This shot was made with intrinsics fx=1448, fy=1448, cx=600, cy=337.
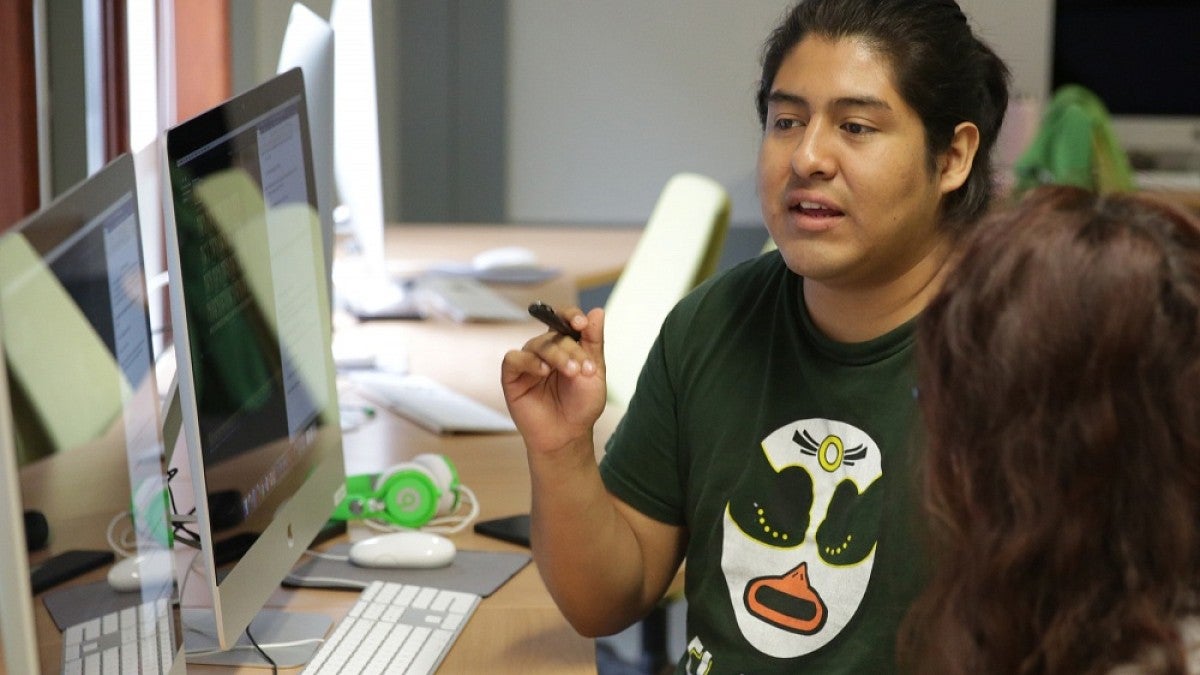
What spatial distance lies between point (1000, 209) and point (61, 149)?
181 cm

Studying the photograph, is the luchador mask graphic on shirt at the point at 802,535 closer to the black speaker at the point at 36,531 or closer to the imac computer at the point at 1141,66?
the black speaker at the point at 36,531

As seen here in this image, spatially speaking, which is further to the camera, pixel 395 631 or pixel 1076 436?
pixel 395 631

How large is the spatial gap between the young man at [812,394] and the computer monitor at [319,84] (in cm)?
68

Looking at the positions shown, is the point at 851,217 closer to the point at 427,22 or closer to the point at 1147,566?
the point at 1147,566

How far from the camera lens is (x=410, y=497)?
1.68m

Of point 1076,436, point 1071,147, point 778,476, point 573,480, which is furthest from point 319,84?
point 1071,147

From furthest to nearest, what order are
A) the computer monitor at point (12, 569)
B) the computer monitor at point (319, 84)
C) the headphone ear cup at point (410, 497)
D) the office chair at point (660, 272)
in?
1. the office chair at point (660, 272)
2. the computer monitor at point (319, 84)
3. the headphone ear cup at point (410, 497)
4. the computer monitor at point (12, 569)

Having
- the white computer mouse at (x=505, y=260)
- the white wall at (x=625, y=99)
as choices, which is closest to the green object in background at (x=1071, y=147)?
the white wall at (x=625, y=99)

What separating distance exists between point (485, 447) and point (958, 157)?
2.90ft

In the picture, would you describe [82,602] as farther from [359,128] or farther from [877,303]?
[359,128]

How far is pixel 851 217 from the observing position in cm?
131

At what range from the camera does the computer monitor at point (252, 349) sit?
3.64 ft

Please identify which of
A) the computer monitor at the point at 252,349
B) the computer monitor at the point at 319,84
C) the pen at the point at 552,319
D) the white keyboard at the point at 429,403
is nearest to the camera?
the computer monitor at the point at 252,349

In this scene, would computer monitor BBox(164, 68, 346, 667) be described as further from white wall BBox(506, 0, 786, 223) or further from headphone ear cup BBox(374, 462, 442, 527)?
white wall BBox(506, 0, 786, 223)
